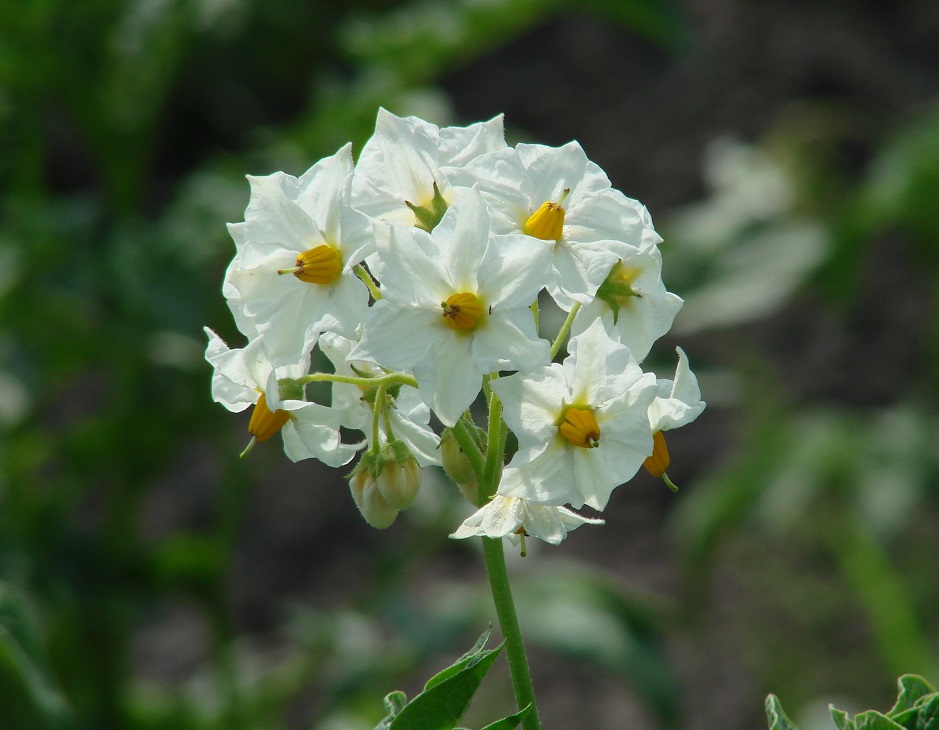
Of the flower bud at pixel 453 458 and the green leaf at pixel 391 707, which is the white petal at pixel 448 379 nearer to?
the flower bud at pixel 453 458

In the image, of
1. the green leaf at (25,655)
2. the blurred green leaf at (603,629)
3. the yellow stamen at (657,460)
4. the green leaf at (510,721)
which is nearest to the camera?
the green leaf at (510,721)

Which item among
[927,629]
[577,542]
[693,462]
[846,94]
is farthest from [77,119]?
[846,94]

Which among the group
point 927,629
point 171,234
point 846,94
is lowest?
point 927,629

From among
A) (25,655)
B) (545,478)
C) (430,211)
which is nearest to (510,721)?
(545,478)

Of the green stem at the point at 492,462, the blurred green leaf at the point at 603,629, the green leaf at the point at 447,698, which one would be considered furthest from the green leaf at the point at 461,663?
the blurred green leaf at the point at 603,629

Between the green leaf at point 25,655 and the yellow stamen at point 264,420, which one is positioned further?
the green leaf at point 25,655

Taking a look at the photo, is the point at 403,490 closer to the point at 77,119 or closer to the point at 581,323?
the point at 581,323

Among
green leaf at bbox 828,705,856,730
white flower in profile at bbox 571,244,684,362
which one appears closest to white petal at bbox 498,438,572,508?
white flower in profile at bbox 571,244,684,362

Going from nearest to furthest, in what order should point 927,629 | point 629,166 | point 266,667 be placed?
point 927,629 → point 266,667 → point 629,166
